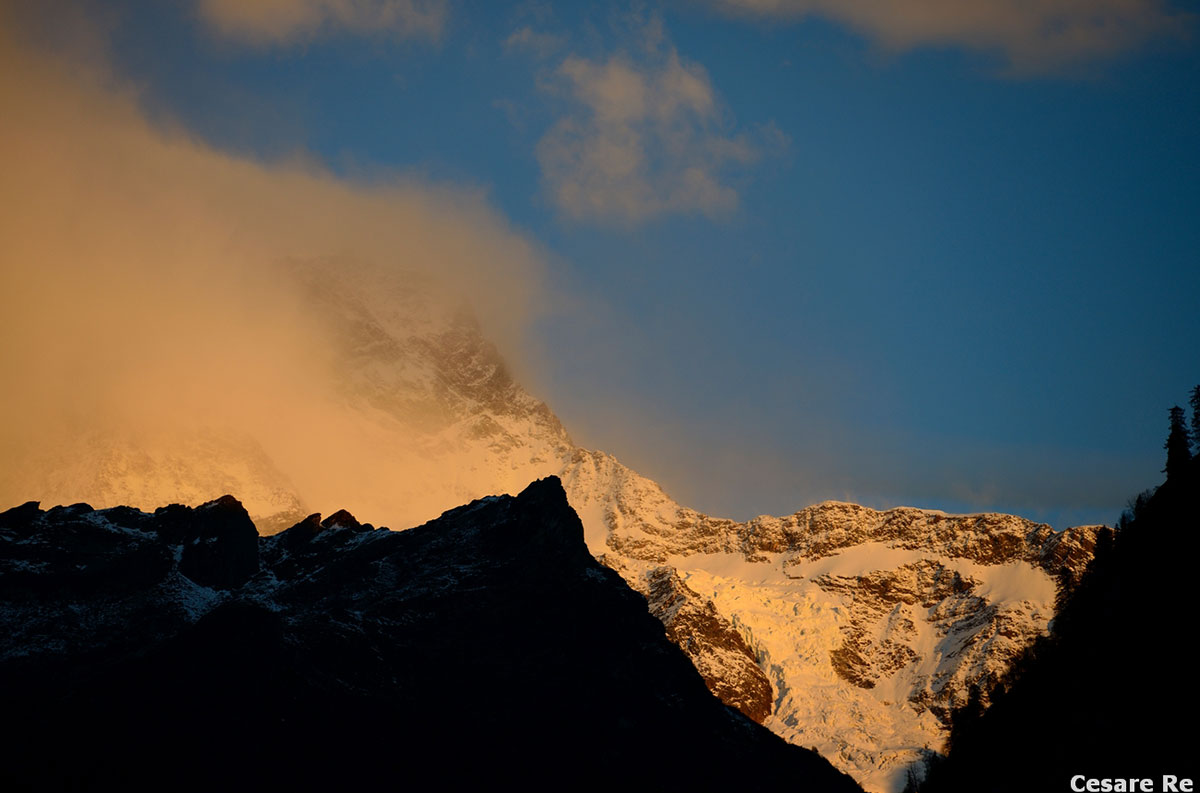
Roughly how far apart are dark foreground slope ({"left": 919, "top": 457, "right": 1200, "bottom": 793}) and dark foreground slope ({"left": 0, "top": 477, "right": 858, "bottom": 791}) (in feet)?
140

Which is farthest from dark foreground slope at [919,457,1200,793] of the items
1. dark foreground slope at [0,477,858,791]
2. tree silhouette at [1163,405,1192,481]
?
dark foreground slope at [0,477,858,791]

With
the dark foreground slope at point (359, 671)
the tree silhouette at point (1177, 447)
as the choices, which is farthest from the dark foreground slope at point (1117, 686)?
the dark foreground slope at point (359, 671)

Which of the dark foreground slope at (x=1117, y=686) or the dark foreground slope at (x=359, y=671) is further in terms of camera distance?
the dark foreground slope at (x=359, y=671)

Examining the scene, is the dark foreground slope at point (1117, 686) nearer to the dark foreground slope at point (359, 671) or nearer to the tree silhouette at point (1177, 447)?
the tree silhouette at point (1177, 447)

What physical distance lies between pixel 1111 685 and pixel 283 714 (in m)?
96.2

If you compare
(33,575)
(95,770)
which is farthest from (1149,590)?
(33,575)

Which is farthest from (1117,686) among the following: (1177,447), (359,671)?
(359,671)

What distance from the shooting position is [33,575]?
180 metres

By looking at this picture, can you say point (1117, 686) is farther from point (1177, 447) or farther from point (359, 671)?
point (359, 671)

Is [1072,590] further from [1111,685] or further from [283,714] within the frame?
[283,714]

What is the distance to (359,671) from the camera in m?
171

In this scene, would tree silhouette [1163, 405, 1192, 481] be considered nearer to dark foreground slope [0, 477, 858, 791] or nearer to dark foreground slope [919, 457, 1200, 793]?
dark foreground slope [919, 457, 1200, 793]

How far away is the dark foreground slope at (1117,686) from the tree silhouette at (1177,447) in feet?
30.5

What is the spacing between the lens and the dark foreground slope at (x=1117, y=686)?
103m
